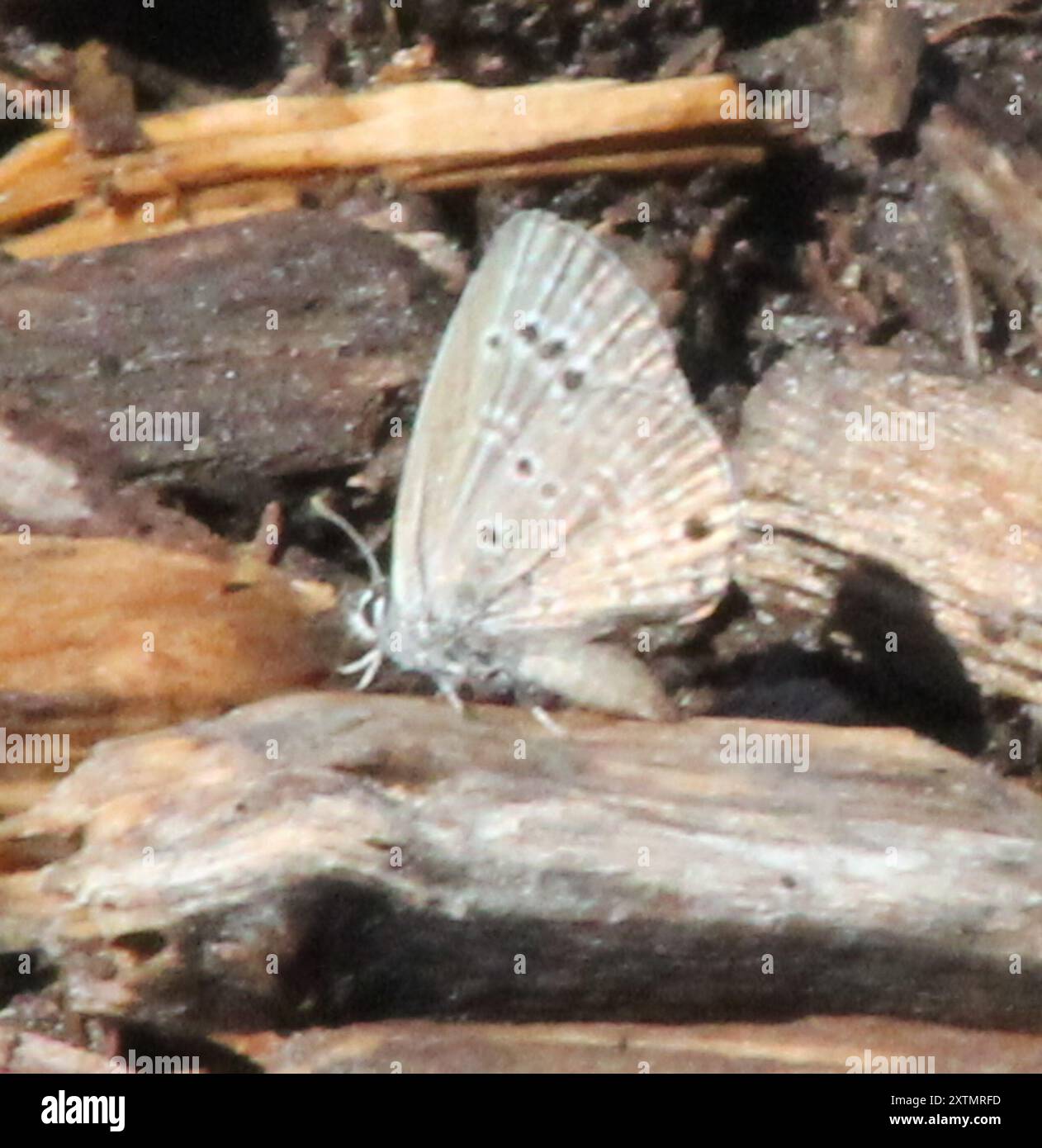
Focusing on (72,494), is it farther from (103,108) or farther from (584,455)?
(584,455)

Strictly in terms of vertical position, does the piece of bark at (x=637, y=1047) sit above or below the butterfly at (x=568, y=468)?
below

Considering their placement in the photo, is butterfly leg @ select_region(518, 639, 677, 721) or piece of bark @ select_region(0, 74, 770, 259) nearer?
butterfly leg @ select_region(518, 639, 677, 721)

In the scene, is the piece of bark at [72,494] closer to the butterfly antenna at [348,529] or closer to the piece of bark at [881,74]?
the butterfly antenna at [348,529]
